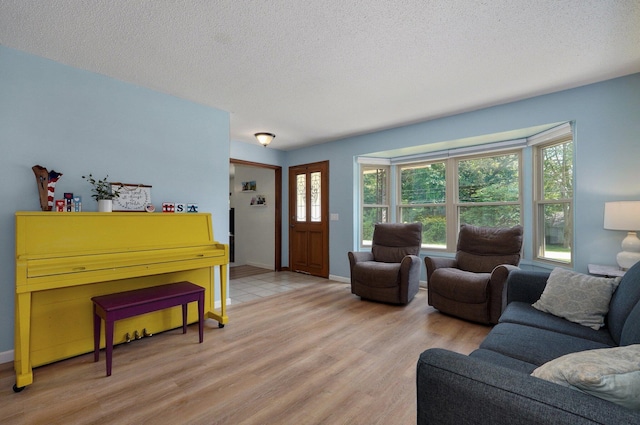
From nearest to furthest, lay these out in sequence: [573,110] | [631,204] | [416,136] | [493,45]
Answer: [493,45], [631,204], [573,110], [416,136]

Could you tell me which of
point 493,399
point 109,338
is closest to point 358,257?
point 109,338

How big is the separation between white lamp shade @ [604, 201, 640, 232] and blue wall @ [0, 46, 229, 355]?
3.80 m

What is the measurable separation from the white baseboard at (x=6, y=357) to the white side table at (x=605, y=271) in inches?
188

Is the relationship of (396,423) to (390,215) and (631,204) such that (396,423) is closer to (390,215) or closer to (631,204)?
(631,204)

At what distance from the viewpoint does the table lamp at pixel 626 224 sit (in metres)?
2.43

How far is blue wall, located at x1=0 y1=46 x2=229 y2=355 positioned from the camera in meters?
2.27

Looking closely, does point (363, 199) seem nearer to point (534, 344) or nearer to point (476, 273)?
point (476, 273)

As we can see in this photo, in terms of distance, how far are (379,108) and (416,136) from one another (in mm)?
893

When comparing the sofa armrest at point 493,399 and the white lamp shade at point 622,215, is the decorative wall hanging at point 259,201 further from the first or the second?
the sofa armrest at point 493,399

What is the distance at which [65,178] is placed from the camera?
251cm

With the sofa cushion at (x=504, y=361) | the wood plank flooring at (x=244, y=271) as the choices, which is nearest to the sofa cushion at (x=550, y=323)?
the sofa cushion at (x=504, y=361)

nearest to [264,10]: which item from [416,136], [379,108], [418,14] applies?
[418,14]

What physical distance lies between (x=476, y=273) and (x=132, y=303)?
11.1 feet

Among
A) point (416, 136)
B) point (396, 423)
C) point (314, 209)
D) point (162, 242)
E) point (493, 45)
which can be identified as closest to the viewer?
point (396, 423)
